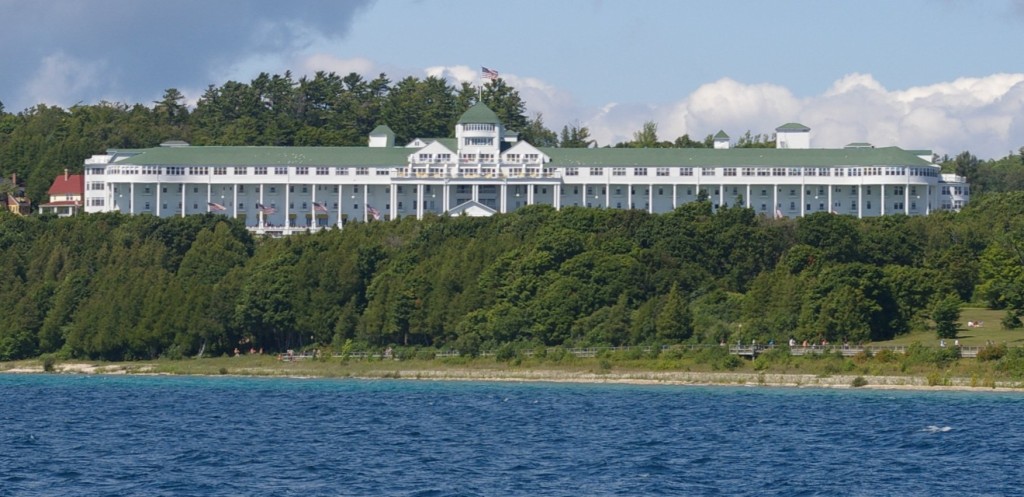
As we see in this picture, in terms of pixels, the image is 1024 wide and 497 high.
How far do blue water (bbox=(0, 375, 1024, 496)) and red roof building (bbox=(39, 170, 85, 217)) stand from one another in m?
65.8

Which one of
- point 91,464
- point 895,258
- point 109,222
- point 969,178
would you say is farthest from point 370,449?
point 969,178

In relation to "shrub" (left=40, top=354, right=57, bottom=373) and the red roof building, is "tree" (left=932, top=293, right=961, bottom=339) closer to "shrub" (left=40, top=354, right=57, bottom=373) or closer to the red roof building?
"shrub" (left=40, top=354, right=57, bottom=373)

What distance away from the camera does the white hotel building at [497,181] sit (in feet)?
505

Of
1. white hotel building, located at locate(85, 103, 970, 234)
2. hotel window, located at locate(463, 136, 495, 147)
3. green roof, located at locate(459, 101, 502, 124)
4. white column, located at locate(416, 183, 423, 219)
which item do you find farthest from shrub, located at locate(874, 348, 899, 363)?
green roof, located at locate(459, 101, 502, 124)

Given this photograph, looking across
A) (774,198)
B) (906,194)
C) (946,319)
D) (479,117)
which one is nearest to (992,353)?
(946,319)

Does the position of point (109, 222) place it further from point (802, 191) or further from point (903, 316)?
point (903, 316)

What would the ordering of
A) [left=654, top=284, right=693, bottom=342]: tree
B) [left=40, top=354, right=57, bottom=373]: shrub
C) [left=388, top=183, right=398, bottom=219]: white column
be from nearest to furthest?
[left=654, top=284, right=693, bottom=342]: tree < [left=40, top=354, right=57, bottom=373]: shrub < [left=388, top=183, right=398, bottom=219]: white column

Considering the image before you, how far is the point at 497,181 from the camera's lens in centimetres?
15462

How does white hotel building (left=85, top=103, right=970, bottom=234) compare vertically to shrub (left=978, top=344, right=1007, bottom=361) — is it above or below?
above

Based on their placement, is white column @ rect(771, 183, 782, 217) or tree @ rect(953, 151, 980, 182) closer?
Result: white column @ rect(771, 183, 782, 217)

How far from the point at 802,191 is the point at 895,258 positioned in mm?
25893

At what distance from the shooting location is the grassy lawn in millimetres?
100375

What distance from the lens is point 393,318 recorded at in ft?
383

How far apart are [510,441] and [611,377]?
3356 centimetres
